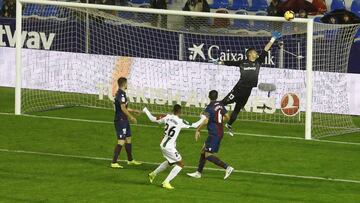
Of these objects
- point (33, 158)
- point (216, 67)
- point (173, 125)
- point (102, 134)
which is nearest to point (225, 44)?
point (216, 67)

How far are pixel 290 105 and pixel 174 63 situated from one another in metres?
3.87

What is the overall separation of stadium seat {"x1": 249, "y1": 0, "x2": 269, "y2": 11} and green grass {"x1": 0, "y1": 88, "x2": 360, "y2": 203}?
995cm

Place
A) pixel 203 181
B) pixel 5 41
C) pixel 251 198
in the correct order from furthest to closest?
1. pixel 5 41
2. pixel 203 181
3. pixel 251 198

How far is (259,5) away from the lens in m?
41.6

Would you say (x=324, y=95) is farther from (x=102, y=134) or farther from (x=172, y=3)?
(x=172, y=3)

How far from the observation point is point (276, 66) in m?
33.2

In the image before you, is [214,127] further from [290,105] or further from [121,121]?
[290,105]

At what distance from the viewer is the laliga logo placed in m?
32.0

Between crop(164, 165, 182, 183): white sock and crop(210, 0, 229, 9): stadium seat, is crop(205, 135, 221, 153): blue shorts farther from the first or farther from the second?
crop(210, 0, 229, 9): stadium seat

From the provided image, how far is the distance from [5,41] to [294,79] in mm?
10916

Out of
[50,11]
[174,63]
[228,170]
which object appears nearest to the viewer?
[228,170]

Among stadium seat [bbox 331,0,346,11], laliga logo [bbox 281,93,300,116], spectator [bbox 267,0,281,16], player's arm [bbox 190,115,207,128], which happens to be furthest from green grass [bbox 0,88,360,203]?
stadium seat [bbox 331,0,346,11]

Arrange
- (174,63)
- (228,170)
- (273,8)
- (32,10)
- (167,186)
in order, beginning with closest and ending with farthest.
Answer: (167,186), (228,170), (174,63), (32,10), (273,8)

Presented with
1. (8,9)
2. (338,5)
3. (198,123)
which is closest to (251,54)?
(198,123)
